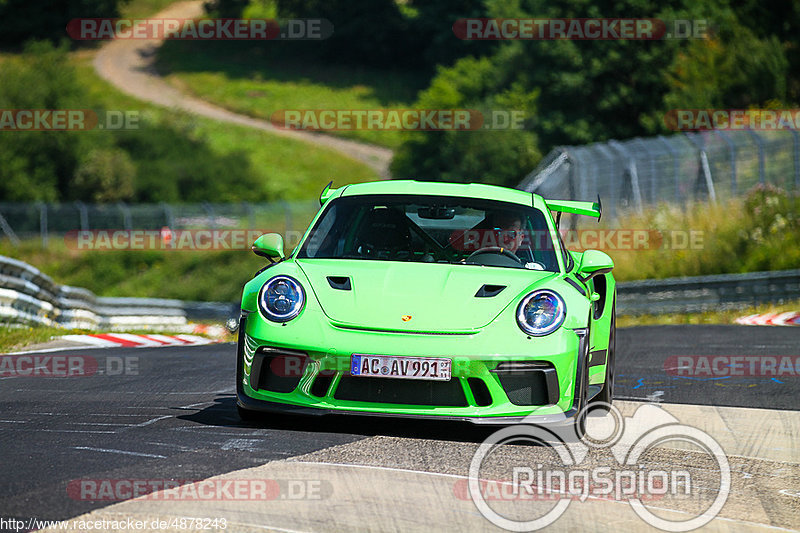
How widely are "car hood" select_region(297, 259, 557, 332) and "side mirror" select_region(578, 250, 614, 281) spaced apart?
365 millimetres

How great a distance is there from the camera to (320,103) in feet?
279

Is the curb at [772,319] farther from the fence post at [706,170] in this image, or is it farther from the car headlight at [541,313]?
the car headlight at [541,313]

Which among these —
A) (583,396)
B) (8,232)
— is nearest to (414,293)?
(583,396)

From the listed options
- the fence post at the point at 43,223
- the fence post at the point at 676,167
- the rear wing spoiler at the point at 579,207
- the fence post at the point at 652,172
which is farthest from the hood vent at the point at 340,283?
the fence post at the point at 43,223

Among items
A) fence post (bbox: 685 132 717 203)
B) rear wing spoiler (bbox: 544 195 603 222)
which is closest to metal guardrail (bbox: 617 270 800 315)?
fence post (bbox: 685 132 717 203)

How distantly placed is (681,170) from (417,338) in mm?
20108

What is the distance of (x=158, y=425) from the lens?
6559 mm

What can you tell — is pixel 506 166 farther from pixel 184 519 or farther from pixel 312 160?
pixel 184 519

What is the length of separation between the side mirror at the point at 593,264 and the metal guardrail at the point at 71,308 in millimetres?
8642

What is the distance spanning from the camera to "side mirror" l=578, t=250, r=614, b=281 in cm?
719

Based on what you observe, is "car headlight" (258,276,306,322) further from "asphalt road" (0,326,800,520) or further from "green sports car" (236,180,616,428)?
"asphalt road" (0,326,800,520)

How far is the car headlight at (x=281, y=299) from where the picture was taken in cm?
641

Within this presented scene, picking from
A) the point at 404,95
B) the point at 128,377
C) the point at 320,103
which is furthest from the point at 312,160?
the point at 128,377

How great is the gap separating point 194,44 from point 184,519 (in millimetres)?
98950
